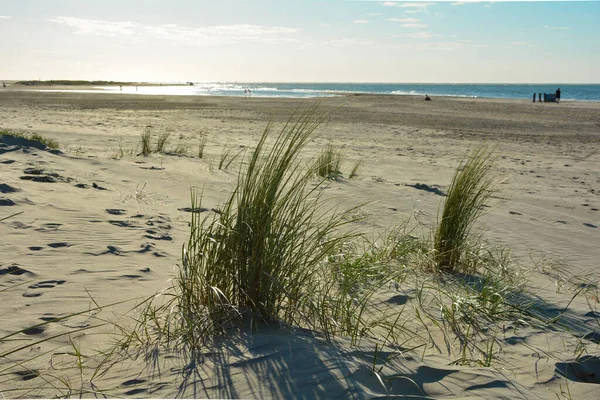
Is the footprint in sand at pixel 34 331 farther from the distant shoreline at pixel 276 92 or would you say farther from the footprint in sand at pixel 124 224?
the distant shoreline at pixel 276 92

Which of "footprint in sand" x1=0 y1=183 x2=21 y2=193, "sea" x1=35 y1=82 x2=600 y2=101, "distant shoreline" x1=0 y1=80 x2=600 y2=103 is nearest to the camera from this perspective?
"footprint in sand" x1=0 y1=183 x2=21 y2=193

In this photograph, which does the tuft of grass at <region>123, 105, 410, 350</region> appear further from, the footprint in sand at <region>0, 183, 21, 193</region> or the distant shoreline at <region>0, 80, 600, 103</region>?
the distant shoreline at <region>0, 80, 600, 103</region>

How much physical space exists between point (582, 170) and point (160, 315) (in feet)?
29.8

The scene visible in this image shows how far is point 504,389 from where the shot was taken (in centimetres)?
210

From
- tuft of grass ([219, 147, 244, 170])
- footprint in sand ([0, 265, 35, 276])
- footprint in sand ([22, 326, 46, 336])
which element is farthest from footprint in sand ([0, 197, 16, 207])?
tuft of grass ([219, 147, 244, 170])

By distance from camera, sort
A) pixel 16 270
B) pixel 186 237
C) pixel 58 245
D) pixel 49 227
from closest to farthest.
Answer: pixel 16 270 → pixel 58 245 → pixel 49 227 → pixel 186 237

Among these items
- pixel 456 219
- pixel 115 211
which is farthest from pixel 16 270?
pixel 456 219

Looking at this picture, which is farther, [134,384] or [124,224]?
[124,224]

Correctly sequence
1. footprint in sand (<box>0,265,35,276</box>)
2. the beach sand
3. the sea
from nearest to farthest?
the beach sand, footprint in sand (<box>0,265,35,276</box>), the sea

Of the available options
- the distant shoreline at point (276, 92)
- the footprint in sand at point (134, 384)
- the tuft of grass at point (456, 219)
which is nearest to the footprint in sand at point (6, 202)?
the footprint in sand at point (134, 384)

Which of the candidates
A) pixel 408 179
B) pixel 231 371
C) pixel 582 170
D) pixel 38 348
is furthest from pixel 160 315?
pixel 582 170

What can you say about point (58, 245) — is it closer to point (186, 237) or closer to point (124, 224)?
point (124, 224)

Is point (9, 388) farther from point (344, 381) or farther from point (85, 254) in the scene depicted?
point (85, 254)

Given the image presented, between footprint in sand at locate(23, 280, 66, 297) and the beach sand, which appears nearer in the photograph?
the beach sand
